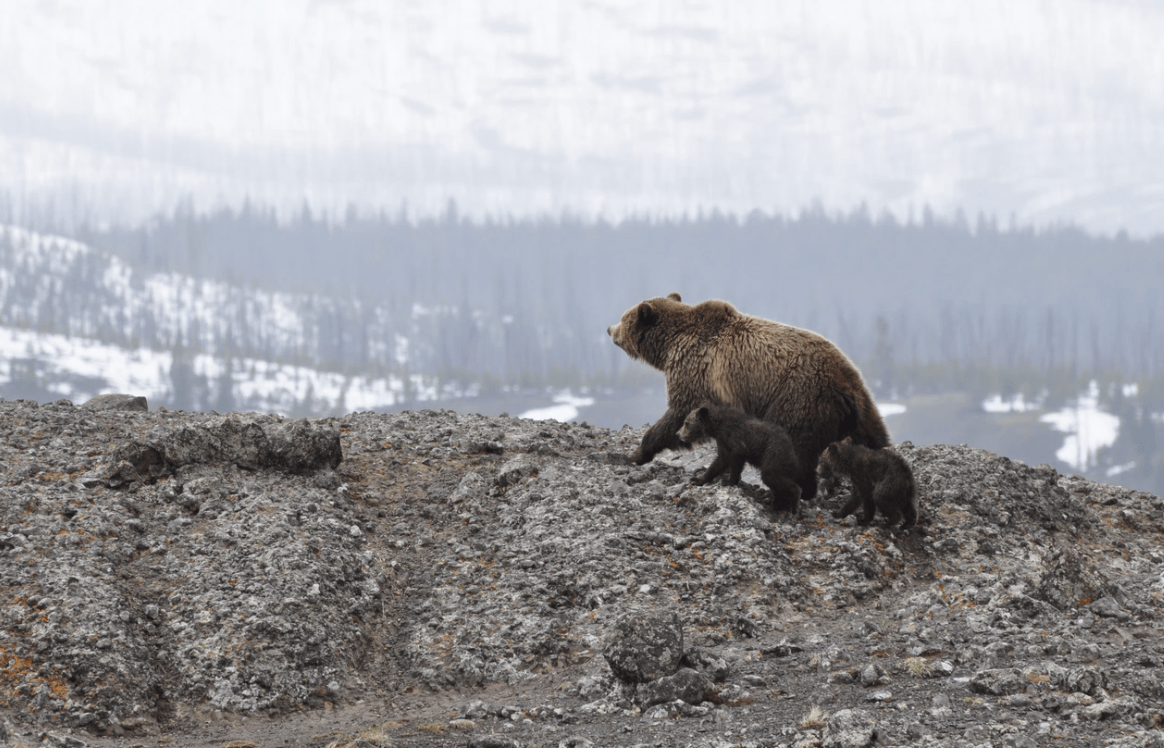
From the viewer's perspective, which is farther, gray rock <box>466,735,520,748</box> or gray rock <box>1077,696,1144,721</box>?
gray rock <box>466,735,520,748</box>

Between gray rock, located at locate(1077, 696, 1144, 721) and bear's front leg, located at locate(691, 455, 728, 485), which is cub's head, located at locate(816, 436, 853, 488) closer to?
bear's front leg, located at locate(691, 455, 728, 485)

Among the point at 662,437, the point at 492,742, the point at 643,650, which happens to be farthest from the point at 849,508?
the point at 492,742

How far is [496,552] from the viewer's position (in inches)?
406

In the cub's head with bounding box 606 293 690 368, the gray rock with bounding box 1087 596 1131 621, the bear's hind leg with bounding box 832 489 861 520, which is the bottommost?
the gray rock with bounding box 1087 596 1131 621

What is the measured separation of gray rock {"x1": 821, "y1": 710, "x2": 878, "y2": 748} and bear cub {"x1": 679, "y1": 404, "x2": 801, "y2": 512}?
432 centimetres

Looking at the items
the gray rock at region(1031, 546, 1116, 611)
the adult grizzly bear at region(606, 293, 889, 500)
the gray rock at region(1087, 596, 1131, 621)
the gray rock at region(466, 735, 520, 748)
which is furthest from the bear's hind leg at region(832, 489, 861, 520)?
the gray rock at region(466, 735, 520, 748)

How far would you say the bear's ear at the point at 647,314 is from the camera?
13.2m

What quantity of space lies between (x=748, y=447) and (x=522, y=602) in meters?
3.31

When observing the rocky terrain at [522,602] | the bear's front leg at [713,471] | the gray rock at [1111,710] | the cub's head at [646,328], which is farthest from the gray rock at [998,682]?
the cub's head at [646,328]

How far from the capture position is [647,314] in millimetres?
13273

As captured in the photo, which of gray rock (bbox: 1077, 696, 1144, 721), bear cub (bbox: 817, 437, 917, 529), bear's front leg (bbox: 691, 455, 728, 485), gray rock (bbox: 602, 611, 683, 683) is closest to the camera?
gray rock (bbox: 1077, 696, 1144, 721)

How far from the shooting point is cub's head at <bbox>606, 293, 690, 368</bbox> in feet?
43.5

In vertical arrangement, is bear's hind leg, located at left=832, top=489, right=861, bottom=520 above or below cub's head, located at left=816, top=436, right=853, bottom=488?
below

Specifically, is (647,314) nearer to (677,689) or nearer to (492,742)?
(677,689)
